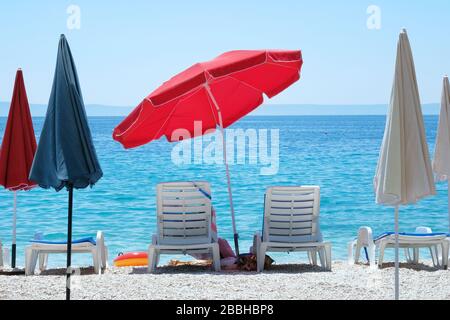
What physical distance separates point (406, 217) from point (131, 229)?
18.6 feet

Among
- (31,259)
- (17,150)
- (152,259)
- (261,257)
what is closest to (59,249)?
(31,259)

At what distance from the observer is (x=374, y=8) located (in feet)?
25.2

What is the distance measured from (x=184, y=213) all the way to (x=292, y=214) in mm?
1072

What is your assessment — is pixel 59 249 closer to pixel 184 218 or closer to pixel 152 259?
pixel 152 259

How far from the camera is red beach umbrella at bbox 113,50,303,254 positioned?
778 centimetres

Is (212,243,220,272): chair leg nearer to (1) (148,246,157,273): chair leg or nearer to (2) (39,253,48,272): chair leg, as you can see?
(1) (148,246,157,273): chair leg

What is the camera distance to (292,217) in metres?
8.37

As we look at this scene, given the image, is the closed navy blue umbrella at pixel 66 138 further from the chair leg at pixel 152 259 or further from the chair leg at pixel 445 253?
the chair leg at pixel 445 253

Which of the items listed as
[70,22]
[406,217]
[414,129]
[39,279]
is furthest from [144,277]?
[406,217]

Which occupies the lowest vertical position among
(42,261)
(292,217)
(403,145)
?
(42,261)

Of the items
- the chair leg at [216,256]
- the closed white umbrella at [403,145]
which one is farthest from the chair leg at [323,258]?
the closed white umbrella at [403,145]
